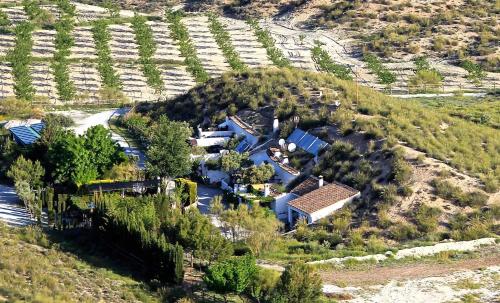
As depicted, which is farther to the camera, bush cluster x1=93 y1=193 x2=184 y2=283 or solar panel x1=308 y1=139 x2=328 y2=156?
solar panel x1=308 y1=139 x2=328 y2=156

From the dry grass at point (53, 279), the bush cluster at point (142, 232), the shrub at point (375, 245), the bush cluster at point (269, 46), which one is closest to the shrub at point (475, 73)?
the bush cluster at point (269, 46)

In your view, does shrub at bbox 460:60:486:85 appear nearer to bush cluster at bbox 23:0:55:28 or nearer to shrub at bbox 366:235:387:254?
shrub at bbox 366:235:387:254

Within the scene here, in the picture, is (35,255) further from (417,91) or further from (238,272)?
(417,91)

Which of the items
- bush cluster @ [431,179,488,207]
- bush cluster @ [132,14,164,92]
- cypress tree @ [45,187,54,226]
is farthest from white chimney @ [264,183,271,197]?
bush cluster @ [132,14,164,92]

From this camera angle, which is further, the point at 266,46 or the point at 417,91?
the point at 266,46

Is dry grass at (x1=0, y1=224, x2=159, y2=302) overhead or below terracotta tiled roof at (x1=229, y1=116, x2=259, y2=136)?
overhead

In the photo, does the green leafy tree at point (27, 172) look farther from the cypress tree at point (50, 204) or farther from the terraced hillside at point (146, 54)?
the terraced hillside at point (146, 54)

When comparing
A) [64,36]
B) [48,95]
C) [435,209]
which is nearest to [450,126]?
[435,209]
